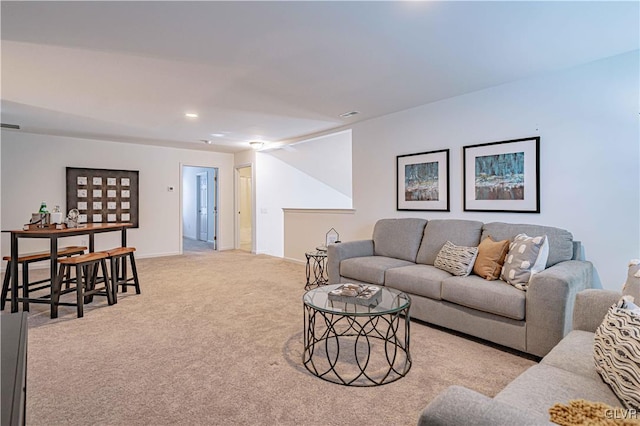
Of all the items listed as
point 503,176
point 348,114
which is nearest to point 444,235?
point 503,176

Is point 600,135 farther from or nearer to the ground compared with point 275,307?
farther from the ground

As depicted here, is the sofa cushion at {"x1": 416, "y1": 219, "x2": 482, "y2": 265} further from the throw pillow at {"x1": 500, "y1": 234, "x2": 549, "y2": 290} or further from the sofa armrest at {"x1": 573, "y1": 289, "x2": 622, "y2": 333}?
the sofa armrest at {"x1": 573, "y1": 289, "x2": 622, "y2": 333}

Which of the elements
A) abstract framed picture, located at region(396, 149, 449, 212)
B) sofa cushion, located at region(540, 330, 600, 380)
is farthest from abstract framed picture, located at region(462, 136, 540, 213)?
sofa cushion, located at region(540, 330, 600, 380)

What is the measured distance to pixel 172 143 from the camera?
22.0ft

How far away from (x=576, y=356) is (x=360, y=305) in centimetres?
115

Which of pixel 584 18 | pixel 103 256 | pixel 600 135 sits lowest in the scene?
pixel 103 256

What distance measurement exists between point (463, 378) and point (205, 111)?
402 centimetres

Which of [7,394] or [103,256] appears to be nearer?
[7,394]

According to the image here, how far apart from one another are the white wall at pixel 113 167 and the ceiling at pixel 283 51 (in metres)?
1.75

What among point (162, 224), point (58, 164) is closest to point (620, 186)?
point (162, 224)

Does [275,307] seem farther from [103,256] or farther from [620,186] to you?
[620,186]

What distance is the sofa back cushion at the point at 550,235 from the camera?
2.79m

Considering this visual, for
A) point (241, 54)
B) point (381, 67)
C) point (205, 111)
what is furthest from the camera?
point (205, 111)

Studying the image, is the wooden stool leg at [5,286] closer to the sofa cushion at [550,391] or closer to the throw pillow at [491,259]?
the sofa cushion at [550,391]
